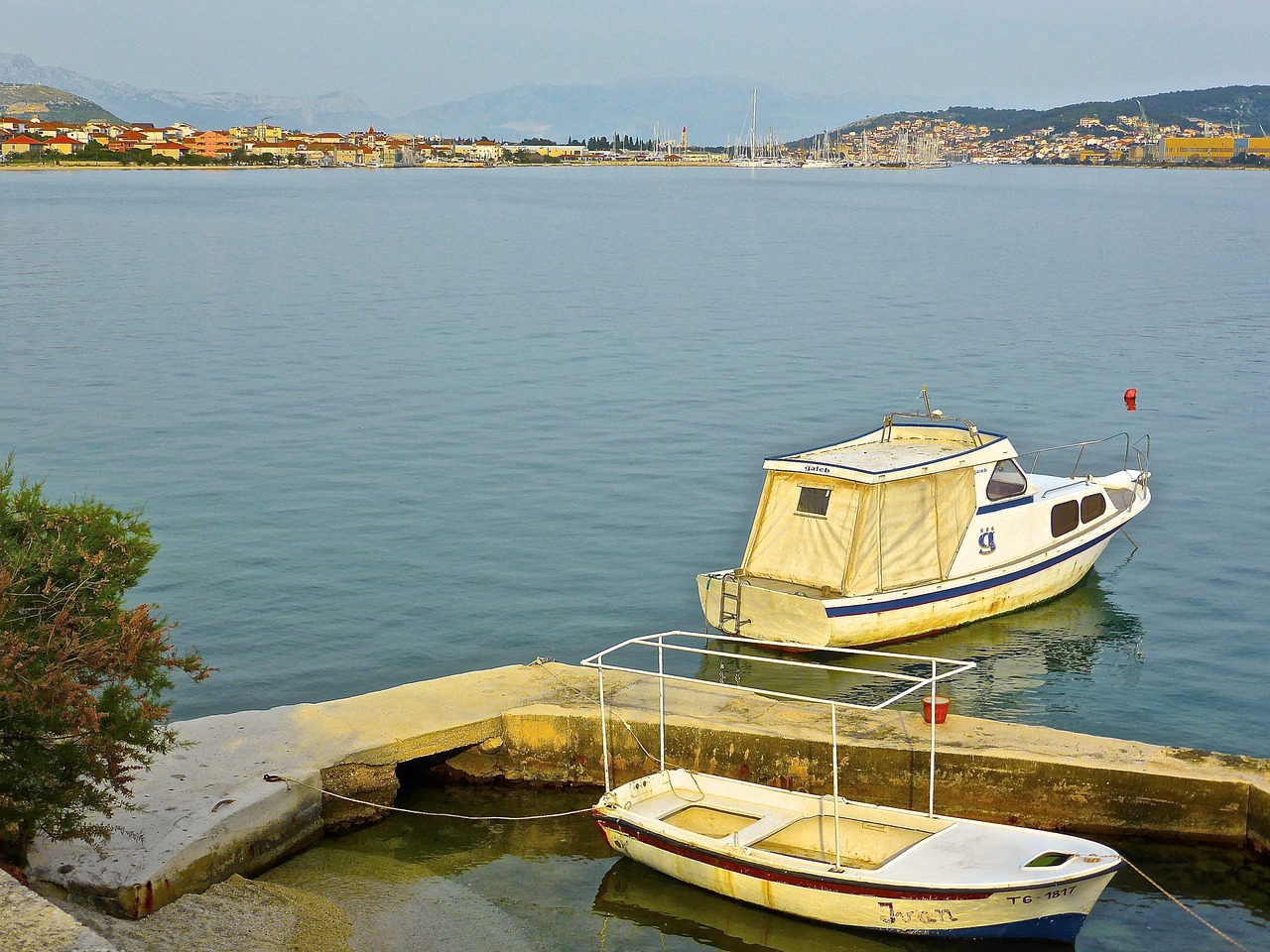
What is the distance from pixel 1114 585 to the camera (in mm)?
22969

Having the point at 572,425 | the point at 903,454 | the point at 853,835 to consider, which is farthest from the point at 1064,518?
the point at 572,425

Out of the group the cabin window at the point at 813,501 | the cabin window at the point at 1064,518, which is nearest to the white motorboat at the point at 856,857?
the cabin window at the point at 813,501

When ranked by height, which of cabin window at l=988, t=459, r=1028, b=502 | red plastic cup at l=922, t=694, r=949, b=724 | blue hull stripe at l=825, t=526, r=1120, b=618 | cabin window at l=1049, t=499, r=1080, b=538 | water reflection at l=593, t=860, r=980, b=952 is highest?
cabin window at l=988, t=459, r=1028, b=502

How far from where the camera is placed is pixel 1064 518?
21.4 meters

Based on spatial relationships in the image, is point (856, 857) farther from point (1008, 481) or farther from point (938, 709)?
point (1008, 481)

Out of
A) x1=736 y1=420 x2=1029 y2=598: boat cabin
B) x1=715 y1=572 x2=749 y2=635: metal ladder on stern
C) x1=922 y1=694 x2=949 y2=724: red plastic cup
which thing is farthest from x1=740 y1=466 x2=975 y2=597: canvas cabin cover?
x1=922 y1=694 x2=949 y2=724: red plastic cup

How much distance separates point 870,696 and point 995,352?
103ft

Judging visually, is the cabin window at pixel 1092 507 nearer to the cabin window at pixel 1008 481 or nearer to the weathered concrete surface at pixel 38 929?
the cabin window at pixel 1008 481

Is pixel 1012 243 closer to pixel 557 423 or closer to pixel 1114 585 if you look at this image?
pixel 557 423

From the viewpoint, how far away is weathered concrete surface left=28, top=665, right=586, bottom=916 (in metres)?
11.1

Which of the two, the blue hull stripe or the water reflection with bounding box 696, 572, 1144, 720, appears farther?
the blue hull stripe

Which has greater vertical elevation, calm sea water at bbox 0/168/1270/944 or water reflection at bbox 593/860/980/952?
calm sea water at bbox 0/168/1270/944

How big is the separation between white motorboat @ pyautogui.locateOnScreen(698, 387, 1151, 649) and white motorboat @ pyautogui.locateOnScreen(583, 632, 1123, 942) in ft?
18.5

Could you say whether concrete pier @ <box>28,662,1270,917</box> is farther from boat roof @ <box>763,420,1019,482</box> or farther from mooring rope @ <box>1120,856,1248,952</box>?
boat roof @ <box>763,420,1019,482</box>
